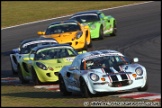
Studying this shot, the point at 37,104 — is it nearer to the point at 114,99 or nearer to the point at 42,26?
the point at 114,99

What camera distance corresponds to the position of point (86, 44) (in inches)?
1146

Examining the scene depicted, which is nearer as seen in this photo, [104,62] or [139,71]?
[139,71]

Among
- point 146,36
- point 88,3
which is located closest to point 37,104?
point 146,36

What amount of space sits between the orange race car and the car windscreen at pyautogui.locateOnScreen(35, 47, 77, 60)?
6.92 metres

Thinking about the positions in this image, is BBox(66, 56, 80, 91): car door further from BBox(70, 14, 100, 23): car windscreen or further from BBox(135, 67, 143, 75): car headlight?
BBox(70, 14, 100, 23): car windscreen

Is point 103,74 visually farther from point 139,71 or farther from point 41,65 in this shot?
point 41,65

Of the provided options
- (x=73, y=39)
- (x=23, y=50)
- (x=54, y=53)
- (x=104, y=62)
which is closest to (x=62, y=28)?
(x=73, y=39)

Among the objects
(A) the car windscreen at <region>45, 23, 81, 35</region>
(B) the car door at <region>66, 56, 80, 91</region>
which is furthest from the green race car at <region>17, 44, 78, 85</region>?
(A) the car windscreen at <region>45, 23, 81, 35</region>

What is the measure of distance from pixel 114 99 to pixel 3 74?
35.0ft

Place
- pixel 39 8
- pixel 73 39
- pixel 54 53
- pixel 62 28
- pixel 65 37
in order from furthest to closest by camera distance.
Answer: pixel 39 8 < pixel 62 28 < pixel 65 37 < pixel 73 39 < pixel 54 53

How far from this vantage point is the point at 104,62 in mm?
16484

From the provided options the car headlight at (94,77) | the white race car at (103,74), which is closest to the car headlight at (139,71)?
the white race car at (103,74)

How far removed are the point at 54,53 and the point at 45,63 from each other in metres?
0.91

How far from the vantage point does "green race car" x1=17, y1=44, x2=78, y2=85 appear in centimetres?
2022
